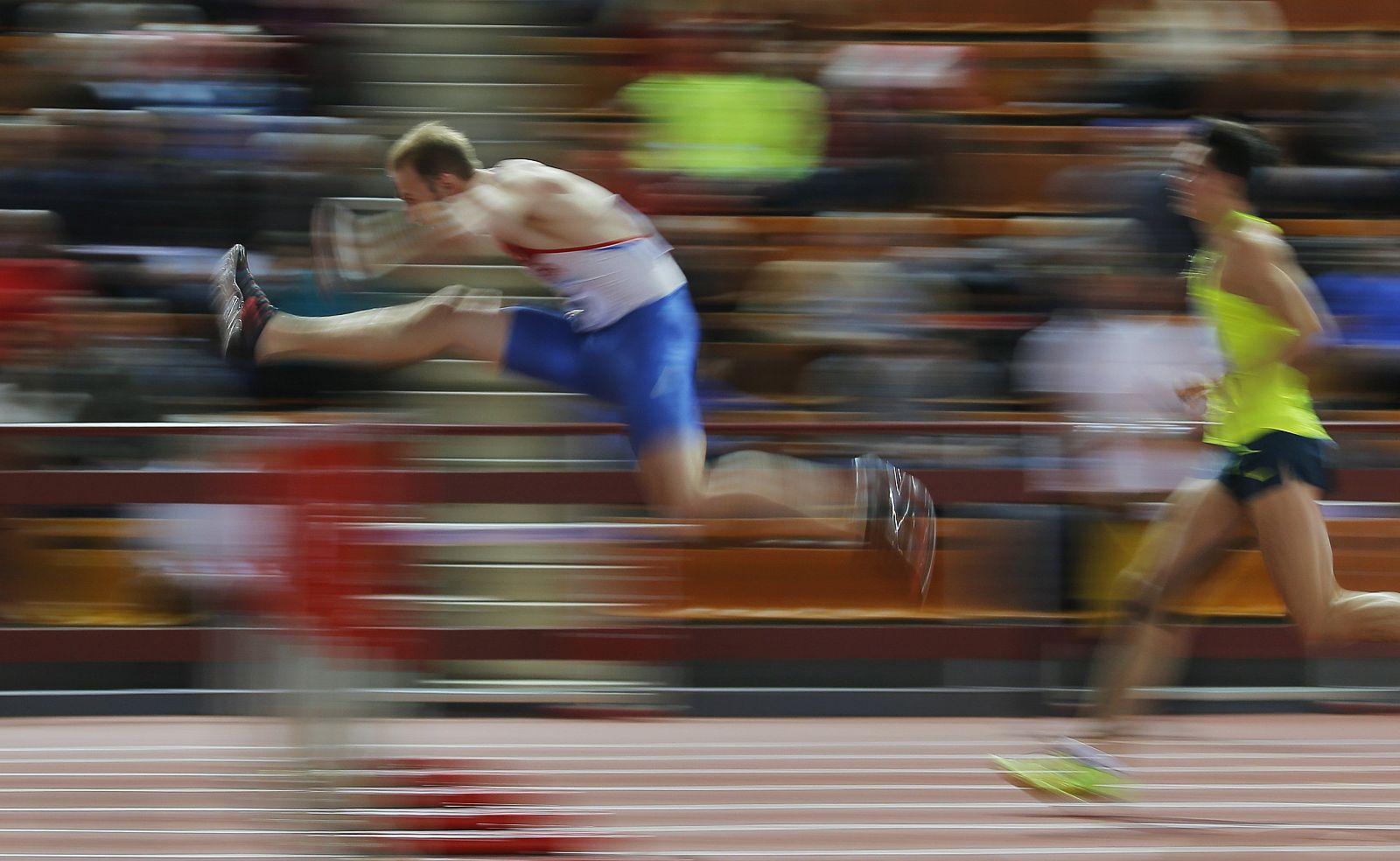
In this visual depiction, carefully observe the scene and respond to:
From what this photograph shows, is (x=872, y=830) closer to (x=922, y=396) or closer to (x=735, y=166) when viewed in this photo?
(x=922, y=396)

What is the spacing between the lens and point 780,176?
8062 mm

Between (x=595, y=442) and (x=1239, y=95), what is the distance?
3.94 m

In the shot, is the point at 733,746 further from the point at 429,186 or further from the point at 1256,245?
the point at 1256,245

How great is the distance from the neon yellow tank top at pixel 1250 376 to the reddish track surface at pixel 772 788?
1.10m

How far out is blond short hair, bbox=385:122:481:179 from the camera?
17.0 feet

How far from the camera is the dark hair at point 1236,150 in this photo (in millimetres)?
4672

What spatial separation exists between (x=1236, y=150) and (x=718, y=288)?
3.45 m

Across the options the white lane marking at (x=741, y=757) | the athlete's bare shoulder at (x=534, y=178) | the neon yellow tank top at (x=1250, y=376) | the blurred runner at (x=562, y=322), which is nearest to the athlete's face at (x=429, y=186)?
the blurred runner at (x=562, y=322)

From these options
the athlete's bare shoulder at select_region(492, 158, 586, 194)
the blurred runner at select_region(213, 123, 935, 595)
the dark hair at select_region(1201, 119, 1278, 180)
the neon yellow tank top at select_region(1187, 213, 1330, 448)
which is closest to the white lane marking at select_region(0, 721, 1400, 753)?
the blurred runner at select_region(213, 123, 935, 595)

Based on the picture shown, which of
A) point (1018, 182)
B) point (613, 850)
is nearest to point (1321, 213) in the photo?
point (1018, 182)

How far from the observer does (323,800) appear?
14.2ft

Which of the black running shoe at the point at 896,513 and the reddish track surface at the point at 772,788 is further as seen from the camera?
the black running shoe at the point at 896,513

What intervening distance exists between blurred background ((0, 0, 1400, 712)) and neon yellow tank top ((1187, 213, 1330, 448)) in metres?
2.12

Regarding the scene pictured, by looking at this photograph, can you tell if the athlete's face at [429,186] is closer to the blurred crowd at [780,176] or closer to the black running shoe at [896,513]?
the black running shoe at [896,513]
